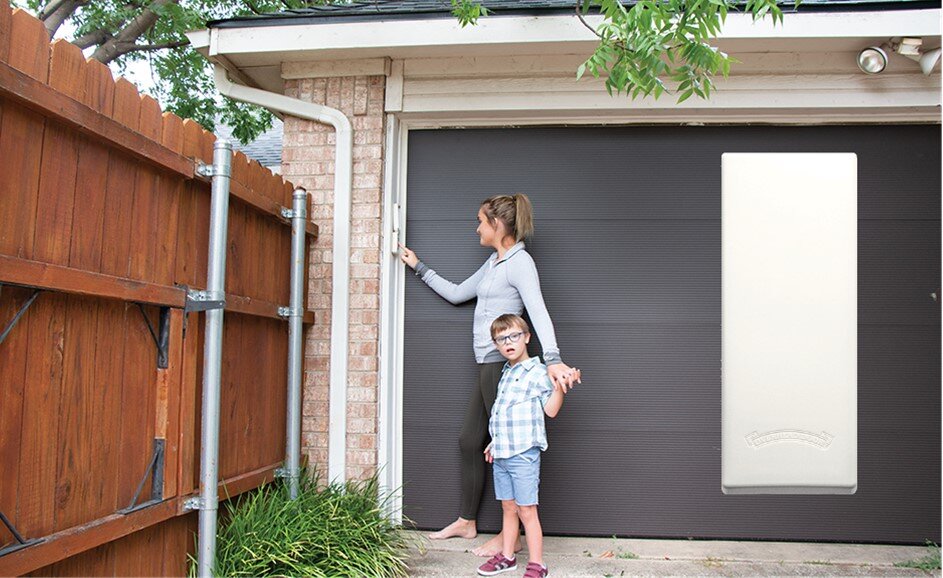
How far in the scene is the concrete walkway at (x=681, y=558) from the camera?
3482 millimetres

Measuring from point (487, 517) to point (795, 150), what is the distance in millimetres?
2506

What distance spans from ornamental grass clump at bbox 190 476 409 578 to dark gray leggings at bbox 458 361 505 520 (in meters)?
0.40

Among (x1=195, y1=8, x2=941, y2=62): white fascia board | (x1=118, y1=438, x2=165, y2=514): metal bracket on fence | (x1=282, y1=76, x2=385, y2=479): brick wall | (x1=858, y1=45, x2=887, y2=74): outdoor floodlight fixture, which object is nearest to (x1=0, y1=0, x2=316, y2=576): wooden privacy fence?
(x1=118, y1=438, x2=165, y2=514): metal bracket on fence

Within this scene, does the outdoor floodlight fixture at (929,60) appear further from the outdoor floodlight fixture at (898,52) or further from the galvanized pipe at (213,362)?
the galvanized pipe at (213,362)

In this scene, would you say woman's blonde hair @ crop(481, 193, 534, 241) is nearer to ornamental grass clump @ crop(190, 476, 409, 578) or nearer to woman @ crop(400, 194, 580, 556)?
woman @ crop(400, 194, 580, 556)

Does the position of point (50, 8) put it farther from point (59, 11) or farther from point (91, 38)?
point (91, 38)

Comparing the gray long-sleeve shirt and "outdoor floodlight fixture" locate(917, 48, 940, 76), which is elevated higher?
"outdoor floodlight fixture" locate(917, 48, 940, 76)

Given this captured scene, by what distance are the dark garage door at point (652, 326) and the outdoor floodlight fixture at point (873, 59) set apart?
0.40 metres

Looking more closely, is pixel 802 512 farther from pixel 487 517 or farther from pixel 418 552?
pixel 418 552

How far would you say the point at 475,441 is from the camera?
149 inches

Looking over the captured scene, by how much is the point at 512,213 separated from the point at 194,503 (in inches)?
76.1

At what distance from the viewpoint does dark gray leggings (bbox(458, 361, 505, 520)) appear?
3.74 metres

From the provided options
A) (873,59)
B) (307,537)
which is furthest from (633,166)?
(307,537)

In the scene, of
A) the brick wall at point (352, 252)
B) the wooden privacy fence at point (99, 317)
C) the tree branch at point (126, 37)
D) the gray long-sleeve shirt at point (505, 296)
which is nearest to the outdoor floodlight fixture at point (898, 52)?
the gray long-sleeve shirt at point (505, 296)
